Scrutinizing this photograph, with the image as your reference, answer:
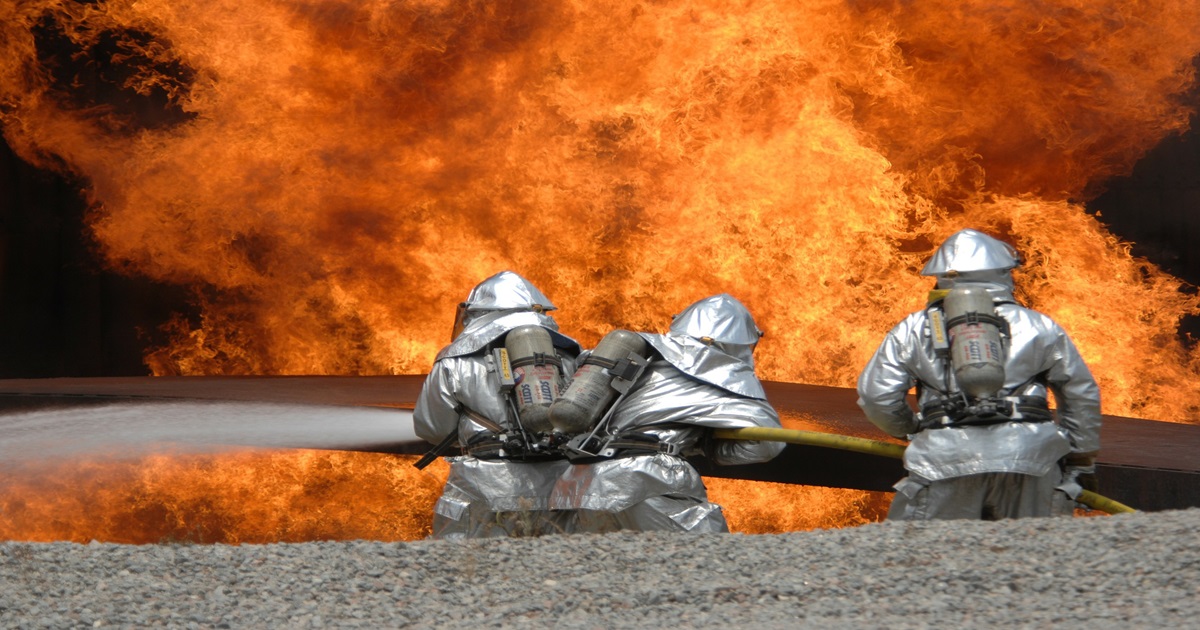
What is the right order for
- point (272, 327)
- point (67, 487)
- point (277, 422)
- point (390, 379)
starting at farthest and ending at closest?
1. point (272, 327)
2. point (67, 487)
3. point (390, 379)
4. point (277, 422)

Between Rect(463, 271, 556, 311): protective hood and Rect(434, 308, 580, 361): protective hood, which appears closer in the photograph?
Rect(434, 308, 580, 361): protective hood

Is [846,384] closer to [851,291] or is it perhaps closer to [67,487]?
[851,291]

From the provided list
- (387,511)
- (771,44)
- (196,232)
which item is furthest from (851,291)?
(196,232)

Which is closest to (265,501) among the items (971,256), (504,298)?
(504,298)

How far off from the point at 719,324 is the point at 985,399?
41.8 inches

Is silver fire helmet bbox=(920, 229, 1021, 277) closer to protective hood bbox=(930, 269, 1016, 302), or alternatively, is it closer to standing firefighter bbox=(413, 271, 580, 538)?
protective hood bbox=(930, 269, 1016, 302)

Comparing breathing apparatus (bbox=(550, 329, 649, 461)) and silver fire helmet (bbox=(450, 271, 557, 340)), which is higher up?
silver fire helmet (bbox=(450, 271, 557, 340))

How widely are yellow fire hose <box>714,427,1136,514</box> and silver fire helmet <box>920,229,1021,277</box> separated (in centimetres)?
68

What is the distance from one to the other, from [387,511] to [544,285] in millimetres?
2163

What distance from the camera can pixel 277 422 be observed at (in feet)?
20.7

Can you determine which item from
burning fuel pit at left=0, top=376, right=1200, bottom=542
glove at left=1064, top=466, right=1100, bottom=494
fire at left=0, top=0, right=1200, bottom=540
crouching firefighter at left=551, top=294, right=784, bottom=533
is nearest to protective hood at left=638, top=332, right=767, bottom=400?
crouching firefighter at left=551, top=294, right=784, bottom=533

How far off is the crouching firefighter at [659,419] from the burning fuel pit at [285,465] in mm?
902

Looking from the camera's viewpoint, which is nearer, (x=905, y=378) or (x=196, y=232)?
(x=905, y=378)

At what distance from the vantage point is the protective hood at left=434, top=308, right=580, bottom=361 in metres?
4.78
